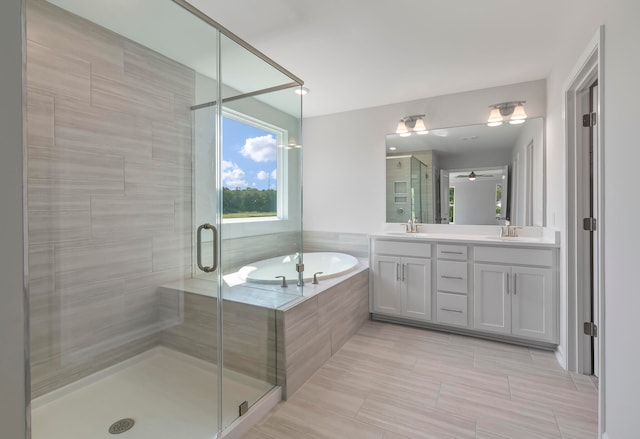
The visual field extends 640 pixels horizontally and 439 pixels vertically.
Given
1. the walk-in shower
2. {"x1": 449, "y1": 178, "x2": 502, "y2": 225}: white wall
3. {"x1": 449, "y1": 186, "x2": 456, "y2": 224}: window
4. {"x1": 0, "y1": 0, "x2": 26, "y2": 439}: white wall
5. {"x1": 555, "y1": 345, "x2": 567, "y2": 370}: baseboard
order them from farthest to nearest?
{"x1": 449, "y1": 186, "x2": 456, "y2": 224}: window → {"x1": 449, "y1": 178, "x2": 502, "y2": 225}: white wall → {"x1": 555, "y1": 345, "x2": 567, "y2": 370}: baseboard → the walk-in shower → {"x1": 0, "y1": 0, "x2": 26, "y2": 439}: white wall

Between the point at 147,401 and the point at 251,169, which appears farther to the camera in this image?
the point at 251,169

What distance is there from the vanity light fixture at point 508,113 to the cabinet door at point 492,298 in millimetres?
1478

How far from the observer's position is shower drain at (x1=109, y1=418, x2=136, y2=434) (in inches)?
66.0

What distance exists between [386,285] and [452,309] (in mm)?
657

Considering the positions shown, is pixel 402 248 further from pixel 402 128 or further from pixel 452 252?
pixel 402 128

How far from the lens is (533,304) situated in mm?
2594

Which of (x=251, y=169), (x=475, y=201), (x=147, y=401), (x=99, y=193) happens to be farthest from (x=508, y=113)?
(x=147, y=401)

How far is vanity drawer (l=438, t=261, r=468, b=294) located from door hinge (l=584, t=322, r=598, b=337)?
2.87 feet

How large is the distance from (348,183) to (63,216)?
2.88m

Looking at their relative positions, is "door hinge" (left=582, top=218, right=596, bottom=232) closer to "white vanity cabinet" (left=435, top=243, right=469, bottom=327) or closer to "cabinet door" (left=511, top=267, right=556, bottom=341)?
"cabinet door" (left=511, top=267, right=556, bottom=341)

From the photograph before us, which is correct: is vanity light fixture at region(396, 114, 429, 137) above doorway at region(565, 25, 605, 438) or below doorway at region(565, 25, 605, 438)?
above

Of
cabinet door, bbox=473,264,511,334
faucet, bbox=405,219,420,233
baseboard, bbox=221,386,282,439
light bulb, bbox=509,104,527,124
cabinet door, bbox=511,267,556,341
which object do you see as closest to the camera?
baseboard, bbox=221,386,282,439

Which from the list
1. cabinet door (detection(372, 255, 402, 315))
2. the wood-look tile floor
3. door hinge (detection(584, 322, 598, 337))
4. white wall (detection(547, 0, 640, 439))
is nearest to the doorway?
door hinge (detection(584, 322, 598, 337))

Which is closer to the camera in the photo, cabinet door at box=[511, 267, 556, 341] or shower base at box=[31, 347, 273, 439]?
shower base at box=[31, 347, 273, 439]
